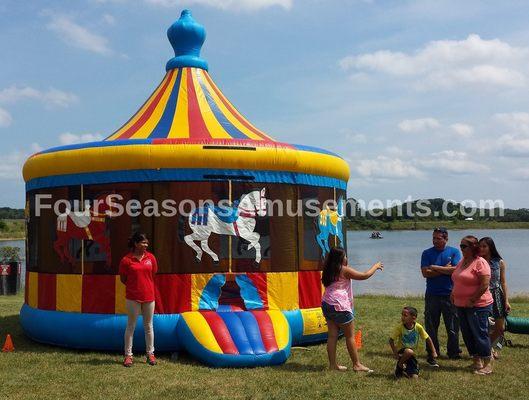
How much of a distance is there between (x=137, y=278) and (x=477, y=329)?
335cm

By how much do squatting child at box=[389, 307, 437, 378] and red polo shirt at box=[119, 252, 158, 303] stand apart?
2433mm

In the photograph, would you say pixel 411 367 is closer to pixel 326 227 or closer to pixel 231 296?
pixel 231 296

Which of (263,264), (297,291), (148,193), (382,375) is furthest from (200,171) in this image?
(382,375)

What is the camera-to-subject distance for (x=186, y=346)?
6.53 m

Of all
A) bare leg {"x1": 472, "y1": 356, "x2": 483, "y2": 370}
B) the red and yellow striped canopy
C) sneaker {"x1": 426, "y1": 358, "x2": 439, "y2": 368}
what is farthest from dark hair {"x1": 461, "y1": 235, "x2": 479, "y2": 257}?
the red and yellow striped canopy

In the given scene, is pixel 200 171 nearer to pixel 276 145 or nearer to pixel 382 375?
pixel 276 145

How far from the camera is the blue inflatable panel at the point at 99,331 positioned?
6.71 m

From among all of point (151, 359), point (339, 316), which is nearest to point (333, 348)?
point (339, 316)

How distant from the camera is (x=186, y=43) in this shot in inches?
371

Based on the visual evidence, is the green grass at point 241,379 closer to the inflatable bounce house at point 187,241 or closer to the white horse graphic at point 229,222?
the inflatable bounce house at point 187,241

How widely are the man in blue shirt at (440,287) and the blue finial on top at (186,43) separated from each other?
182 inches

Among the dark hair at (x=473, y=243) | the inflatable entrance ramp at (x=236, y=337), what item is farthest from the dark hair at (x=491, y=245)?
the inflatable entrance ramp at (x=236, y=337)

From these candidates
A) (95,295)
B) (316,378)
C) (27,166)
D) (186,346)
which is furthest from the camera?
(27,166)

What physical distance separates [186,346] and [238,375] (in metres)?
0.99
